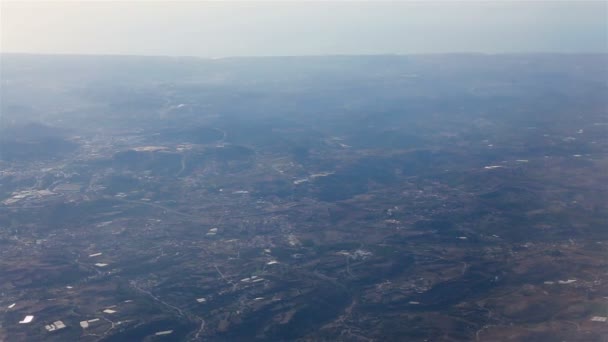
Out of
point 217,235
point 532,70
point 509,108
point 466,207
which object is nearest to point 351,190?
point 466,207

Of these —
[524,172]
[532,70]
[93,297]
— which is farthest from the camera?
[532,70]

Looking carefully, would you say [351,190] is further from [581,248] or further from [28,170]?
[28,170]

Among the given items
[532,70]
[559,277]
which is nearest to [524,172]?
[559,277]

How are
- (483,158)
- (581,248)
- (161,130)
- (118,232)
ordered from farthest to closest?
1. (161,130)
2. (483,158)
3. (118,232)
4. (581,248)

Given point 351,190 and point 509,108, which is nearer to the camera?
point 351,190

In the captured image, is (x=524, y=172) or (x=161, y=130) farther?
(x=161, y=130)

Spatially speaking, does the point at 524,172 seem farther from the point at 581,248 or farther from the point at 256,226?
the point at 256,226
